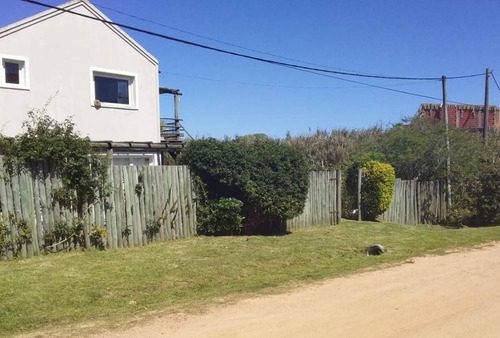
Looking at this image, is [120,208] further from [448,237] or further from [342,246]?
[448,237]

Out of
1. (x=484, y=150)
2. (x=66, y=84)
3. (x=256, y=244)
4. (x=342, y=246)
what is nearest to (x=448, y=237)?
(x=342, y=246)

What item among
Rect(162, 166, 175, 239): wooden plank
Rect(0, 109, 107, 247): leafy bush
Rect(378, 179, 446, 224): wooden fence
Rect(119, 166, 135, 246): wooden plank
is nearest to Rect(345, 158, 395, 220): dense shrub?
Rect(378, 179, 446, 224): wooden fence

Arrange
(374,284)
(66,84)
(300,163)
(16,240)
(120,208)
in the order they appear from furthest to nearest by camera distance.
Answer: (66,84) < (300,163) < (120,208) < (16,240) < (374,284)

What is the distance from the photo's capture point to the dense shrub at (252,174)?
11.8 m

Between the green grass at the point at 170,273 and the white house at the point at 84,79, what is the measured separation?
6302 mm

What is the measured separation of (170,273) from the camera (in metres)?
8.16

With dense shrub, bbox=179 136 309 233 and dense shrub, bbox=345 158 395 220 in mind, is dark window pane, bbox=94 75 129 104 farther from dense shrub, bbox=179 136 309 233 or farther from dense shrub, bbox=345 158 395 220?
dense shrub, bbox=345 158 395 220

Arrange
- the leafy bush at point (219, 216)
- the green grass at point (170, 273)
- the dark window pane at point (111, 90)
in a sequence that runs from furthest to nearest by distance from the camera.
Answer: the dark window pane at point (111, 90), the leafy bush at point (219, 216), the green grass at point (170, 273)

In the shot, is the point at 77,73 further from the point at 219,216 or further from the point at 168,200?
the point at 219,216

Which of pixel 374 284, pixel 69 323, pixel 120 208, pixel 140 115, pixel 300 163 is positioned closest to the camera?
pixel 69 323

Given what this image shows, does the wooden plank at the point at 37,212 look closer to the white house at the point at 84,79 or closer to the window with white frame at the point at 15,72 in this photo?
the white house at the point at 84,79

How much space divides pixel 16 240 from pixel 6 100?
7.29 m

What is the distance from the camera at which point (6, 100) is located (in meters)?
14.5

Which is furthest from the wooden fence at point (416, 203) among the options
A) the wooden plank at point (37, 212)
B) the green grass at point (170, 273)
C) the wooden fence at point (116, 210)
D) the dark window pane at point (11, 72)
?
the dark window pane at point (11, 72)
